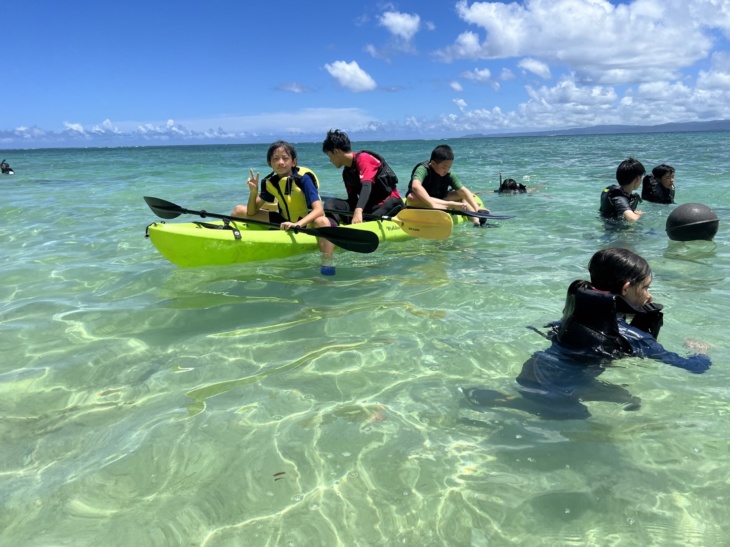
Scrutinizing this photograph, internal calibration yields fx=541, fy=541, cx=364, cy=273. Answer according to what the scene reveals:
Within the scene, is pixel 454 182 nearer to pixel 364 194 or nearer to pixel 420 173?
pixel 420 173

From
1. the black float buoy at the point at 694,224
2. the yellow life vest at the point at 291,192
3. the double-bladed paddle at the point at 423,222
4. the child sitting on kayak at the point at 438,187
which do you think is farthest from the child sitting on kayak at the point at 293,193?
the black float buoy at the point at 694,224

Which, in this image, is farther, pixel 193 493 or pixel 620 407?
pixel 620 407

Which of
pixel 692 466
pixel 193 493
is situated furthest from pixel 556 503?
pixel 193 493

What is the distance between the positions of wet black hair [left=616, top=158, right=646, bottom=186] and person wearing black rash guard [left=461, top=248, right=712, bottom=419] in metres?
4.46

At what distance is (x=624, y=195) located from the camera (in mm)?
7074

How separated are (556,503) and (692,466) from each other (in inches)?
27.4

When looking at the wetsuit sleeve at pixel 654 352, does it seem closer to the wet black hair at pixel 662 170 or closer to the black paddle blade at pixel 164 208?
the black paddle blade at pixel 164 208

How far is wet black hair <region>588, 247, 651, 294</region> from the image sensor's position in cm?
260

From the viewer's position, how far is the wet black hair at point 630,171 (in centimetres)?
667

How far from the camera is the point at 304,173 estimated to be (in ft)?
19.7

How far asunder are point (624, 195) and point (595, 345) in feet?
16.7

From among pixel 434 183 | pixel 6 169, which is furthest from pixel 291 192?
pixel 6 169

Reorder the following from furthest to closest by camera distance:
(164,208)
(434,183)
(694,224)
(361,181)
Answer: (434,183), (361,181), (164,208), (694,224)

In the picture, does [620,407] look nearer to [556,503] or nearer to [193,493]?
[556,503]
